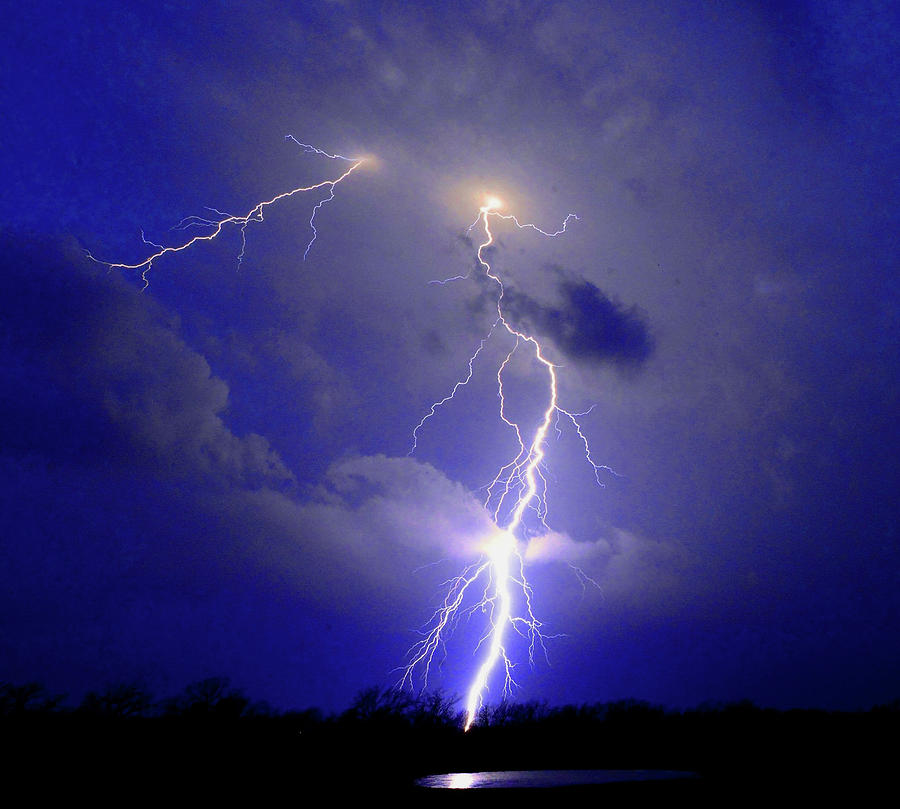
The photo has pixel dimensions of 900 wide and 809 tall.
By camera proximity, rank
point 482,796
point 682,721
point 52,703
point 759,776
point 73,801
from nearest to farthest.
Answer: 1. point 482,796
2. point 73,801
3. point 759,776
4. point 52,703
5. point 682,721

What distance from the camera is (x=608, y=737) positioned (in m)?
11.0

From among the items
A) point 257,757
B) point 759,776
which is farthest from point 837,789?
point 257,757

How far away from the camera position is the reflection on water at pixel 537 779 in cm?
500

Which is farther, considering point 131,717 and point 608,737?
point 608,737

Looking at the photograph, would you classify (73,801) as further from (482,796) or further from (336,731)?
(336,731)

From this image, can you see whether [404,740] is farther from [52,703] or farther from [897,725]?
[897,725]

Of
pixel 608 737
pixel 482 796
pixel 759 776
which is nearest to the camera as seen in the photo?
pixel 482 796

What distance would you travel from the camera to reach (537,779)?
545 centimetres

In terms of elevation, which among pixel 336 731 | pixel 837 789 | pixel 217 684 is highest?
pixel 217 684

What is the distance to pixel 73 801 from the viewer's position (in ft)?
16.6

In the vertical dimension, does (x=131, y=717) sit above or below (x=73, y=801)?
above

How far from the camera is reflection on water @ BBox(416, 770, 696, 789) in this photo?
500cm

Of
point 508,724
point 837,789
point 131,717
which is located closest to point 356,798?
point 837,789

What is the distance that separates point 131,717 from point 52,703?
47.0 inches
